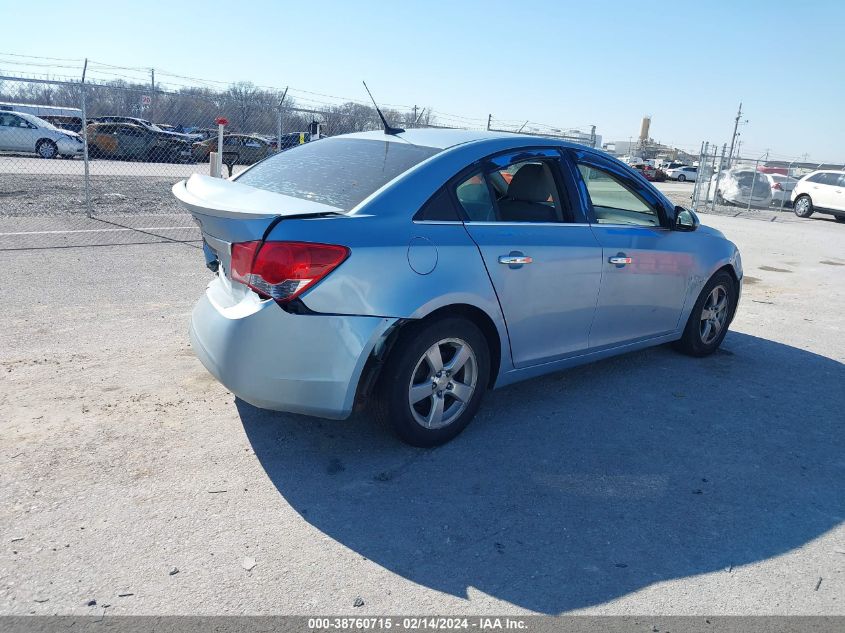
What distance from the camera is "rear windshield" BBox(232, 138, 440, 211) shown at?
369cm

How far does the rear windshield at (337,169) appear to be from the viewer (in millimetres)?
3691

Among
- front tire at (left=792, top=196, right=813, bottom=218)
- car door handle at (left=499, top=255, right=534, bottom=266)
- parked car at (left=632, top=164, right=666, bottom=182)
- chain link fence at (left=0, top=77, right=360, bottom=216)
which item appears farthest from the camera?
parked car at (left=632, top=164, right=666, bottom=182)

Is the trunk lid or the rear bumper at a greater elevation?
the trunk lid

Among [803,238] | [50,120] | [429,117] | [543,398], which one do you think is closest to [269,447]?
[543,398]

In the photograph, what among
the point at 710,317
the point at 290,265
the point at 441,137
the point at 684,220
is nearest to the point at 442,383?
the point at 290,265

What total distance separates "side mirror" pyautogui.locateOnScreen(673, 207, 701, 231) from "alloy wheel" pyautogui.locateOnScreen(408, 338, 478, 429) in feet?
7.16

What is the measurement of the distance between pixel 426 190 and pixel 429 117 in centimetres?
1142

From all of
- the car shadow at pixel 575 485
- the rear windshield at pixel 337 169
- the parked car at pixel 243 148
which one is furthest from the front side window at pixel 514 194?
the parked car at pixel 243 148

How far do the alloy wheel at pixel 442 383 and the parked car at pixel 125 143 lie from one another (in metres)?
24.0

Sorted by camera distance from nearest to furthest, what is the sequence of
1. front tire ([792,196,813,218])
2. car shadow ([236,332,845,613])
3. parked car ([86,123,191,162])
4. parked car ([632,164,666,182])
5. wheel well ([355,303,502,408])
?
1. car shadow ([236,332,845,613])
2. wheel well ([355,303,502,408])
3. front tire ([792,196,813,218])
4. parked car ([86,123,191,162])
5. parked car ([632,164,666,182])

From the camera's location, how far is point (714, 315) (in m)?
5.72

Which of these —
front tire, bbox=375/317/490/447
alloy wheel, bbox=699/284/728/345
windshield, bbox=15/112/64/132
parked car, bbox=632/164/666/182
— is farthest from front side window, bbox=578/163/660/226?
parked car, bbox=632/164/666/182

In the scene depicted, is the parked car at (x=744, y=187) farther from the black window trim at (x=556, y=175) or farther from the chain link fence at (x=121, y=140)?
the black window trim at (x=556, y=175)

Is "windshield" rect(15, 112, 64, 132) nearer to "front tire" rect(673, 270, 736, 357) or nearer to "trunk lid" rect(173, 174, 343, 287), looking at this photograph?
"trunk lid" rect(173, 174, 343, 287)
